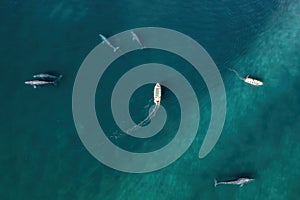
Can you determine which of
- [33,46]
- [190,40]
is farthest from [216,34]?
[33,46]

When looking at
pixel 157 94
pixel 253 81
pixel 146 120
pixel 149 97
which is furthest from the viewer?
pixel 253 81

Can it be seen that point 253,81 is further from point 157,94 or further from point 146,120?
point 146,120

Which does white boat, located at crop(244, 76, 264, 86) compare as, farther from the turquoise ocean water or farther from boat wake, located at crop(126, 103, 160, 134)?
boat wake, located at crop(126, 103, 160, 134)

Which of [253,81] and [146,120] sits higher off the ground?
[253,81]

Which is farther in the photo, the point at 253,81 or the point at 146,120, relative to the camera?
the point at 253,81

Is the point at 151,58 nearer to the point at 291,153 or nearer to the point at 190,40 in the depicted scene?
the point at 190,40

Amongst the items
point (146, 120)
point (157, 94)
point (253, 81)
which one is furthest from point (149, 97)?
point (253, 81)

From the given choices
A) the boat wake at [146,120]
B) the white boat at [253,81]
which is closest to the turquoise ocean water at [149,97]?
the white boat at [253,81]

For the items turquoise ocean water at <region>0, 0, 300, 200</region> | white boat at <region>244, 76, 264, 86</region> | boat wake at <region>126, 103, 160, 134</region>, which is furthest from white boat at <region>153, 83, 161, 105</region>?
white boat at <region>244, 76, 264, 86</region>
